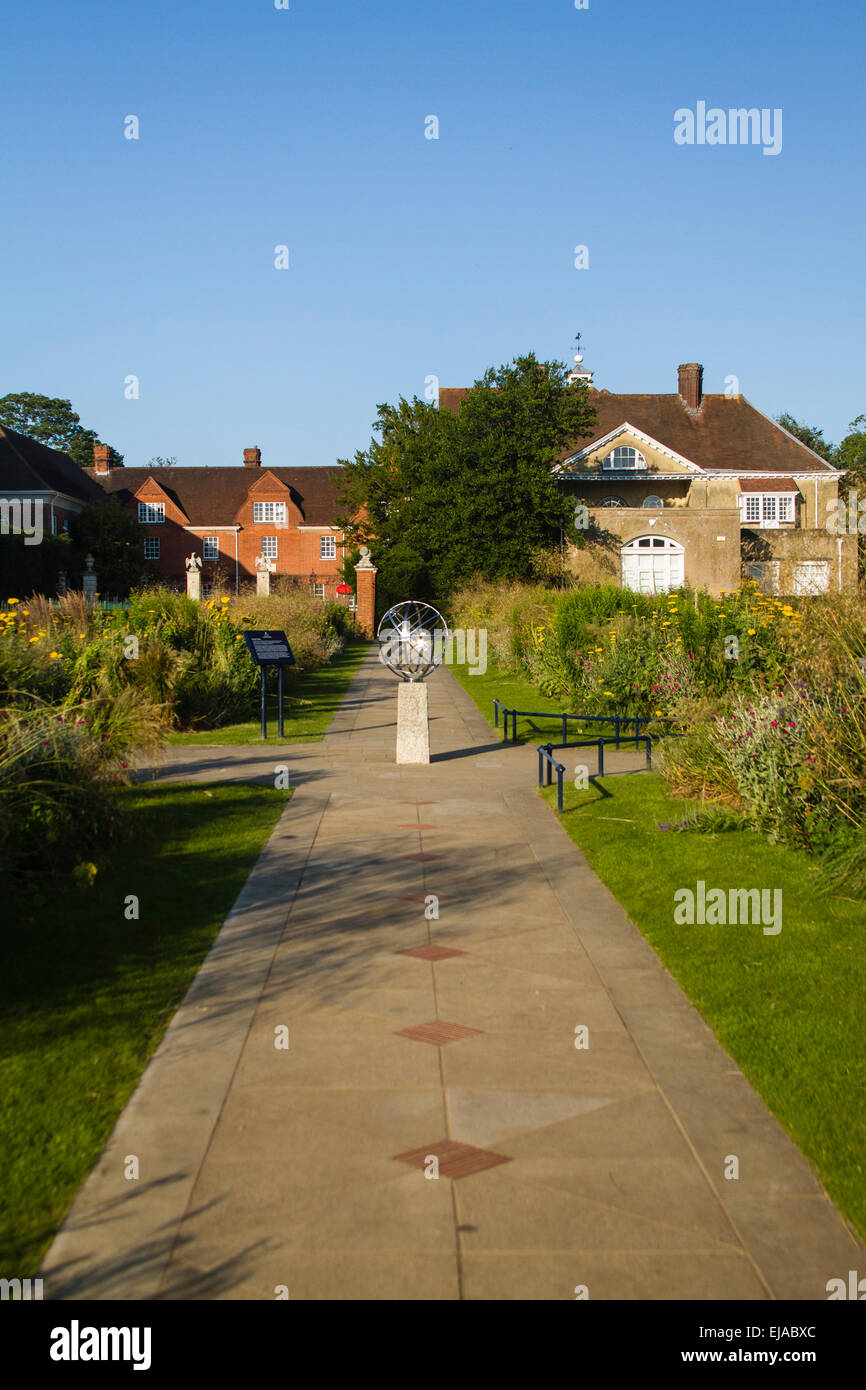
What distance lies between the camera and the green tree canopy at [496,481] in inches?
1640

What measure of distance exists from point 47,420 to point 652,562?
77265mm

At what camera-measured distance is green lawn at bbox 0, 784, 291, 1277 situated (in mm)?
3914

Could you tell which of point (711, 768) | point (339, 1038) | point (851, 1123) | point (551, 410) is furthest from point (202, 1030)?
point (551, 410)

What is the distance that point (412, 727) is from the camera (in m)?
13.6

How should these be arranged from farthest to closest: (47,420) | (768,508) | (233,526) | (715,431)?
(47,420) → (233,526) → (715,431) → (768,508)

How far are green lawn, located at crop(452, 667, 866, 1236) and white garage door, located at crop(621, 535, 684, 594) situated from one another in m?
32.5

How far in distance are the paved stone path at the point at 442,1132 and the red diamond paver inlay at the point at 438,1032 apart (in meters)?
0.01

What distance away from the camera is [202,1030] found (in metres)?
5.23

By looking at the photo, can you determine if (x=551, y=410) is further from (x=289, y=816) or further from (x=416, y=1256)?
(x=416, y=1256)

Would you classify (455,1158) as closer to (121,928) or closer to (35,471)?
(121,928)

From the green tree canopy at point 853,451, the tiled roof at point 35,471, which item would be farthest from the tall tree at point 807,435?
the tiled roof at point 35,471

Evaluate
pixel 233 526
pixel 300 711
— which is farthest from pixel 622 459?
pixel 300 711

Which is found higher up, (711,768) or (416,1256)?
(711,768)

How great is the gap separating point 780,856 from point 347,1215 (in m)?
5.72
